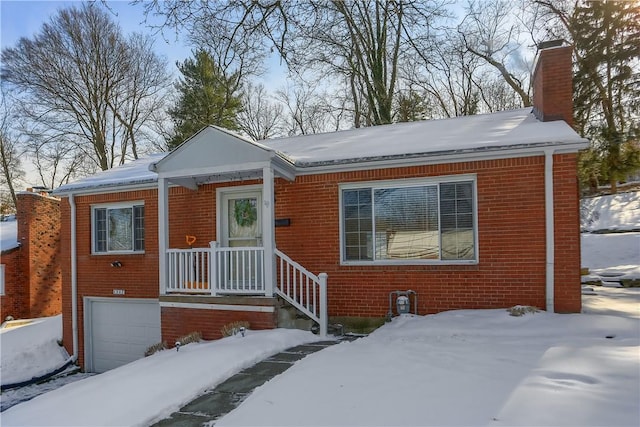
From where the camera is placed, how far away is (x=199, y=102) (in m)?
25.1

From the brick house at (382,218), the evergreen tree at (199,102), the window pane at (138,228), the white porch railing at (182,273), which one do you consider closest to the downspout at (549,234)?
the brick house at (382,218)

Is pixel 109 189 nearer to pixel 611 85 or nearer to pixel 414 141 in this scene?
pixel 414 141

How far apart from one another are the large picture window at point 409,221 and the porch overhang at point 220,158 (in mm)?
1615

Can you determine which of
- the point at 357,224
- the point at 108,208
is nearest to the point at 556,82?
the point at 357,224

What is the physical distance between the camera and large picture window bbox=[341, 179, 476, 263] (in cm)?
769

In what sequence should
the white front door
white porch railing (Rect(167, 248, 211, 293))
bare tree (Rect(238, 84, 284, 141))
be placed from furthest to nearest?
1. bare tree (Rect(238, 84, 284, 141))
2. the white front door
3. white porch railing (Rect(167, 248, 211, 293))

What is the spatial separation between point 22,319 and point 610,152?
74.4 feet

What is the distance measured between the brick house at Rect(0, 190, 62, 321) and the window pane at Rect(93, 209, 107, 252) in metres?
7.97

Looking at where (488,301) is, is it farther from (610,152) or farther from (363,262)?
(610,152)

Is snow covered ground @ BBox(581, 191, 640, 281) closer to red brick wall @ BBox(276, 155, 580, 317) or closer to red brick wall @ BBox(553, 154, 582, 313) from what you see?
red brick wall @ BBox(553, 154, 582, 313)

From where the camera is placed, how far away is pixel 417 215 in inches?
313

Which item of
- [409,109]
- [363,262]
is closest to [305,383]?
[363,262]

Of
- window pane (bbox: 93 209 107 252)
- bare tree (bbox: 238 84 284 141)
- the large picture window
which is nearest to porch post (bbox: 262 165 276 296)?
the large picture window

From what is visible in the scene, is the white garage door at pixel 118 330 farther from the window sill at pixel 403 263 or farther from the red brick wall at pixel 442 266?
the window sill at pixel 403 263
